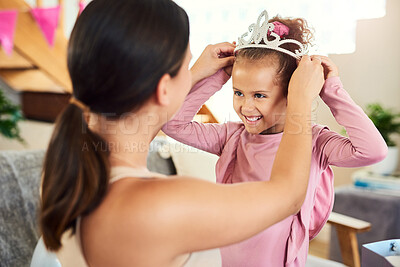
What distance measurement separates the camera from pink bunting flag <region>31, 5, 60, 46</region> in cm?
264

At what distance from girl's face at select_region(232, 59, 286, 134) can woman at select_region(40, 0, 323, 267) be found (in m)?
0.17

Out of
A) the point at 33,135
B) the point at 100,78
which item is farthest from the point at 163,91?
the point at 33,135

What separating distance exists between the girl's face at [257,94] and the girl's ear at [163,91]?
0.78ft

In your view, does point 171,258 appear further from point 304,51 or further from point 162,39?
point 304,51

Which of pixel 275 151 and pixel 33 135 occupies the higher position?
pixel 275 151

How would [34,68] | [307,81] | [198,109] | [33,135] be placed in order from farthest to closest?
[33,135]
[34,68]
[198,109]
[307,81]

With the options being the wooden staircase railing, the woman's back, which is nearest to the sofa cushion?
the wooden staircase railing

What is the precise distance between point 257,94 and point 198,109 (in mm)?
183

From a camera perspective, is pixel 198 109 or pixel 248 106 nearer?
pixel 248 106

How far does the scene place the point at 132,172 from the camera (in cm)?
66

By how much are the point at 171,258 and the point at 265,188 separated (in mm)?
175

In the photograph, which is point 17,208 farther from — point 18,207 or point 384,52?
point 384,52

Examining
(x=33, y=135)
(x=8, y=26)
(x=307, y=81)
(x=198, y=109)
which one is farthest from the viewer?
(x=33, y=135)

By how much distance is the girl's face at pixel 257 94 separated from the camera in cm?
83
